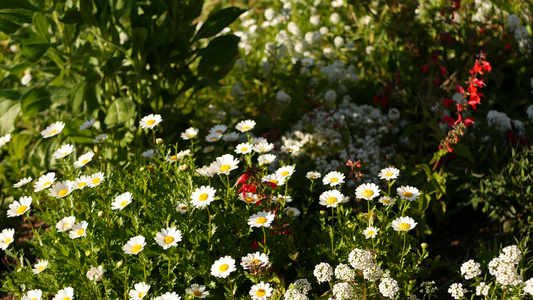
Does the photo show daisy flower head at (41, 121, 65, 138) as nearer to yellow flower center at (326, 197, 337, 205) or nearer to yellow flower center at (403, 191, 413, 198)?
yellow flower center at (326, 197, 337, 205)

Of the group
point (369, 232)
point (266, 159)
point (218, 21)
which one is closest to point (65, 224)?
point (266, 159)

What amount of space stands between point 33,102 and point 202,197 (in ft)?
5.11

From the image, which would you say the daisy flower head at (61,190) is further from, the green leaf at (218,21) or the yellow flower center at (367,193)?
the green leaf at (218,21)

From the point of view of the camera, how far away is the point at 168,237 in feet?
6.79

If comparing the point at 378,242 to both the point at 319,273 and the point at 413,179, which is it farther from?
the point at 413,179

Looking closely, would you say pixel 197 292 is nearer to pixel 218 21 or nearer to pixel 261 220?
pixel 261 220

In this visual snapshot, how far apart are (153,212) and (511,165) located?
177 centimetres

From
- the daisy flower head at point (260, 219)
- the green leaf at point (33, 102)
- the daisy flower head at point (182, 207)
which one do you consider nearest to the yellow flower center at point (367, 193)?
the daisy flower head at point (260, 219)

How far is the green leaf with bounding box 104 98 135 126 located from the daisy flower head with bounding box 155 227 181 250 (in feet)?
3.76

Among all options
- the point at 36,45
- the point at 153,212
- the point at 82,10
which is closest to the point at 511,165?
the point at 153,212

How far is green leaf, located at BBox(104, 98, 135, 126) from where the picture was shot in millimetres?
3084

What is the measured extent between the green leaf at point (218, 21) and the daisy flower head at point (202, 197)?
1496 mm

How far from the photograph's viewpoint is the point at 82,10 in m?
2.95

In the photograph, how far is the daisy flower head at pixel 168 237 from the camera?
6.62 feet
